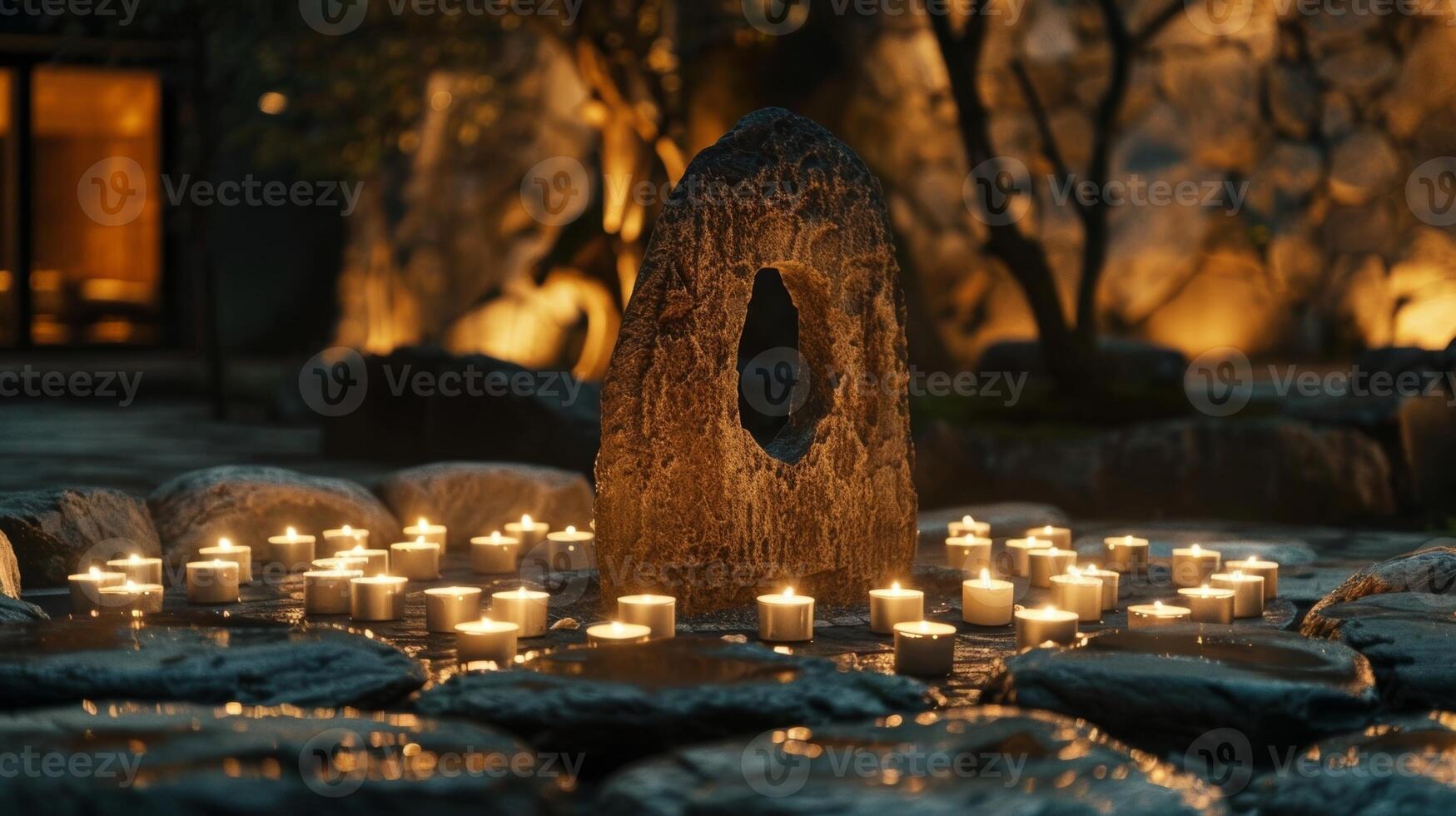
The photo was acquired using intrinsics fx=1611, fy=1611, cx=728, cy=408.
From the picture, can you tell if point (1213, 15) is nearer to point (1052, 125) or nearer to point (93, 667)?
point (1052, 125)

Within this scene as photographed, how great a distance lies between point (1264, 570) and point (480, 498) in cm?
349

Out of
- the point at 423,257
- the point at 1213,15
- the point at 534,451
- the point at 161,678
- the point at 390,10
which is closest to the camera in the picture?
the point at 161,678

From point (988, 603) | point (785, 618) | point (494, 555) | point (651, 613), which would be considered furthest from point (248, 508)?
point (988, 603)

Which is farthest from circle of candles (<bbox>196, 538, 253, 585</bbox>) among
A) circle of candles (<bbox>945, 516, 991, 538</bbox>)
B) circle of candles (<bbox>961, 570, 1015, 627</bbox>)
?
circle of candles (<bbox>945, 516, 991, 538</bbox>)

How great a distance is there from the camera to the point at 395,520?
7.28 meters

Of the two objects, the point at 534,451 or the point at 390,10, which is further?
the point at 390,10

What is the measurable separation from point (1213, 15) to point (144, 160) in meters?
10.6

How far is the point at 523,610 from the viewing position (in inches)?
191

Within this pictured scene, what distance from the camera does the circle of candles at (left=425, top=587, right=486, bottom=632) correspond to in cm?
496

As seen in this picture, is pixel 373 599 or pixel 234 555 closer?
pixel 373 599

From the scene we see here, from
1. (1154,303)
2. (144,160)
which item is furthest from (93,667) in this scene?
(144,160)

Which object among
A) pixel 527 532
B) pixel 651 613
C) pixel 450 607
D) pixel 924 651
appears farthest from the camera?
pixel 527 532

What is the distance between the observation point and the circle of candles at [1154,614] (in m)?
5.08

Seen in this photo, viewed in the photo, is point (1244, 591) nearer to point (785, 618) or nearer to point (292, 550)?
point (785, 618)
